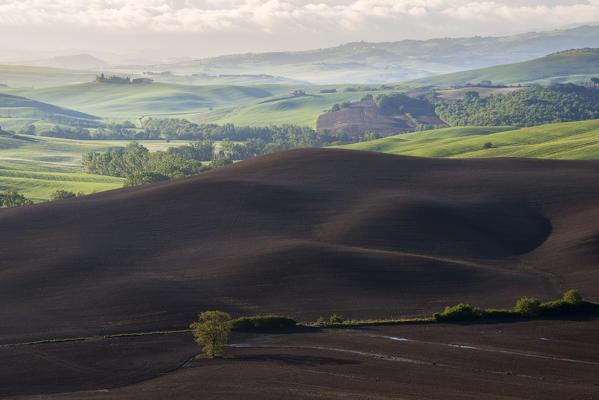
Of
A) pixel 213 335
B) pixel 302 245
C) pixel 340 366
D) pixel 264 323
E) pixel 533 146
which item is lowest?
pixel 264 323

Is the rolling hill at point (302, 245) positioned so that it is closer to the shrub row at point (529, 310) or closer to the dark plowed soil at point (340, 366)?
the shrub row at point (529, 310)

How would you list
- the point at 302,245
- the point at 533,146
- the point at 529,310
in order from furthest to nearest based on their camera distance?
the point at 533,146 → the point at 302,245 → the point at 529,310

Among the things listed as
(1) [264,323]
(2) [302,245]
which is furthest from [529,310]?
(2) [302,245]

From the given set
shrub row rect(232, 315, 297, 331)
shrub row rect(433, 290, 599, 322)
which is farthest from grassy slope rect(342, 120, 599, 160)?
shrub row rect(232, 315, 297, 331)

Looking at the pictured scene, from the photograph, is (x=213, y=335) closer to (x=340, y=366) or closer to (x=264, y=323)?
(x=264, y=323)

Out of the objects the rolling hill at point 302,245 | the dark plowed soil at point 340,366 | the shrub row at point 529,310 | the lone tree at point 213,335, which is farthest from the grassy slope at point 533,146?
the lone tree at point 213,335

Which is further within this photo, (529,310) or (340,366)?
(529,310)
